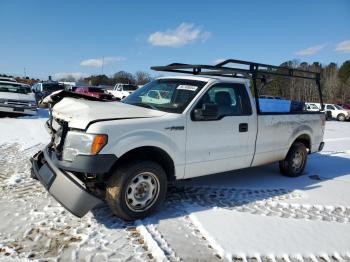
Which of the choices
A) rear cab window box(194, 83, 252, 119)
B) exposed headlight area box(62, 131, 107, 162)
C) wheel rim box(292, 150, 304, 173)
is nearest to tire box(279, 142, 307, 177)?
wheel rim box(292, 150, 304, 173)

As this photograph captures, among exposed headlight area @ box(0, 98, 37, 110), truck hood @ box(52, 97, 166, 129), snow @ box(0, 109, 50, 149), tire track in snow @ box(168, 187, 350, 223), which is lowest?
tire track in snow @ box(168, 187, 350, 223)

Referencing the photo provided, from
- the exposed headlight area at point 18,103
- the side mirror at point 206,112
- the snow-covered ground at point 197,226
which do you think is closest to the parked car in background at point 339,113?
the exposed headlight area at point 18,103

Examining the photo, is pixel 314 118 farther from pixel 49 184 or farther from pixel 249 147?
pixel 49 184

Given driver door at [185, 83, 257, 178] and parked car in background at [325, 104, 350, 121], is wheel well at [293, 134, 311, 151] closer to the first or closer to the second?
driver door at [185, 83, 257, 178]

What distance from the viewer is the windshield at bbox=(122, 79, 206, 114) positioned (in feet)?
15.6

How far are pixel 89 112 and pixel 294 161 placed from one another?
448 centimetres

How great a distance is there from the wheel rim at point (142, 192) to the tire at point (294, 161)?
3.36m

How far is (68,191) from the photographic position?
12.6 ft

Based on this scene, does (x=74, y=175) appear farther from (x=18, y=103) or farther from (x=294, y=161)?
(x=18, y=103)

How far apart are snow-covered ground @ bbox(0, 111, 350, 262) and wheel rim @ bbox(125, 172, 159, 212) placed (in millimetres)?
196

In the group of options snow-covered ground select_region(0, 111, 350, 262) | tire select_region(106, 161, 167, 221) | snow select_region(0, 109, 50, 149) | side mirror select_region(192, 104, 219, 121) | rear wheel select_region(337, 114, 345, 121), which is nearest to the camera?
snow-covered ground select_region(0, 111, 350, 262)

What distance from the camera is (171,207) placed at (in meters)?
4.74

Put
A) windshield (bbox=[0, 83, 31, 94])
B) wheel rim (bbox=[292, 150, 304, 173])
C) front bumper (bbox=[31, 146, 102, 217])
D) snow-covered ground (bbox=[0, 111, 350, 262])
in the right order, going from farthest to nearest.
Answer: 1. windshield (bbox=[0, 83, 31, 94])
2. wheel rim (bbox=[292, 150, 304, 173])
3. front bumper (bbox=[31, 146, 102, 217])
4. snow-covered ground (bbox=[0, 111, 350, 262])

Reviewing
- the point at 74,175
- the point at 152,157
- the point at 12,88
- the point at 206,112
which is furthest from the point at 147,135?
the point at 12,88
